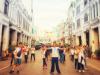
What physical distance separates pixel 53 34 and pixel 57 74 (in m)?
138

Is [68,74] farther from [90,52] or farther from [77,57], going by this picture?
[90,52]

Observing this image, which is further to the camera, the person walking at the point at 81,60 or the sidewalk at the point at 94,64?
the sidewalk at the point at 94,64

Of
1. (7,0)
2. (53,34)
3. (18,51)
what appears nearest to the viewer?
(18,51)

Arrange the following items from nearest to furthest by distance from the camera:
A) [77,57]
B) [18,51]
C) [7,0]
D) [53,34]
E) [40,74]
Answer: [40,74], [18,51], [77,57], [7,0], [53,34]

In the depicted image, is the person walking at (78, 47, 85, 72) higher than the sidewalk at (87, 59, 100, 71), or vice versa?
the person walking at (78, 47, 85, 72)

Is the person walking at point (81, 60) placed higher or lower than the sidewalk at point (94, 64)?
higher

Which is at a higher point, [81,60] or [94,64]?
[81,60]

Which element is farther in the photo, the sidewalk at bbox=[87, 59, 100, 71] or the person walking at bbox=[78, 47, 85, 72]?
the sidewalk at bbox=[87, 59, 100, 71]

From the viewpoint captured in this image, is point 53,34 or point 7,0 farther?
point 53,34

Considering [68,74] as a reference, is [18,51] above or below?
above

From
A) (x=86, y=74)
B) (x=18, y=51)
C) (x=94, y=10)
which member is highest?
(x=94, y=10)

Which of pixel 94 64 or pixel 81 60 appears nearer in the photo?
pixel 81 60

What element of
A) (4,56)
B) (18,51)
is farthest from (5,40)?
(18,51)

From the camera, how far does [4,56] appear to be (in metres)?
28.2
